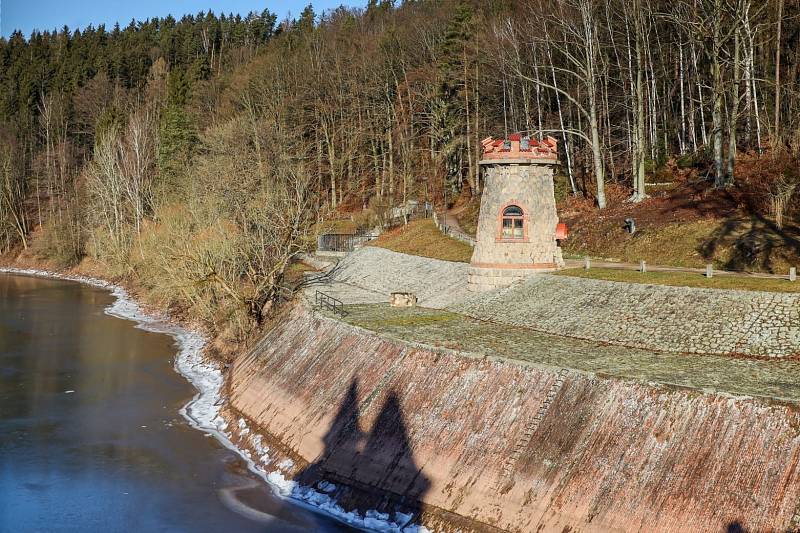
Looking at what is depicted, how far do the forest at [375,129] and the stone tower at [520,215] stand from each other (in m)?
3.76

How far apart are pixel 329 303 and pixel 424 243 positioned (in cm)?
1389

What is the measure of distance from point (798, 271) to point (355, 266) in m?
28.4

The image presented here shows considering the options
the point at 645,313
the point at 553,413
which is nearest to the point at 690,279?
the point at 645,313

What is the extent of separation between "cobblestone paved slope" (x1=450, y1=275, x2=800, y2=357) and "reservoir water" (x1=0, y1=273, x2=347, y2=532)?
12.1 meters

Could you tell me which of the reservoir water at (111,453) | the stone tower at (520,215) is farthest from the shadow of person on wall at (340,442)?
the stone tower at (520,215)

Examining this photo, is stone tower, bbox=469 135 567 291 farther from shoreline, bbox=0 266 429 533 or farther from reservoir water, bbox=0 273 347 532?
reservoir water, bbox=0 273 347 532

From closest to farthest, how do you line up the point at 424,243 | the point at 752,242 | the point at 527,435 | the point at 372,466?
the point at 527,435
the point at 372,466
the point at 752,242
the point at 424,243

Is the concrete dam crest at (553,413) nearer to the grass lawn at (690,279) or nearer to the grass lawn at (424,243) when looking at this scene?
the grass lawn at (690,279)

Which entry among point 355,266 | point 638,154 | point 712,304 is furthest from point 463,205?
point 712,304

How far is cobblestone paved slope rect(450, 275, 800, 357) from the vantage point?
24.9 meters

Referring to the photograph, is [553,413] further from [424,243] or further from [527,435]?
[424,243]

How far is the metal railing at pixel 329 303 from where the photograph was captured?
3733 cm

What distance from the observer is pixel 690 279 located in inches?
1204

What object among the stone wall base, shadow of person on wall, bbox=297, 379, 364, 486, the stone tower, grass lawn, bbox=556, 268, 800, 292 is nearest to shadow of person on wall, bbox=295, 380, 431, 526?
shadow of person on wall, bbox=297, 379, 364, 486
